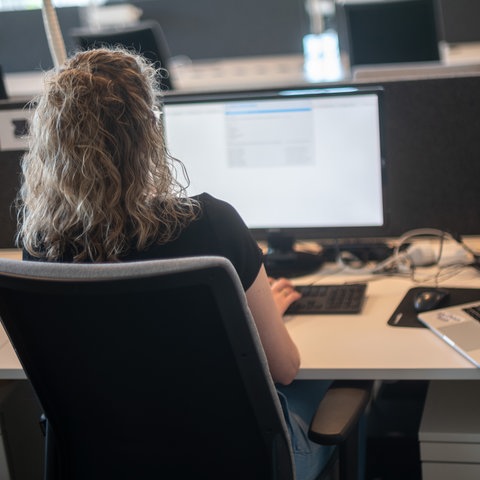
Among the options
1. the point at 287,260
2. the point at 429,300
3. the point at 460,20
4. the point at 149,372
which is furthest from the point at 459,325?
the point at 460,20

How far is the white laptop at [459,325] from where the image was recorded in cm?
121

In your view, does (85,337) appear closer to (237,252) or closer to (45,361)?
(45,361)

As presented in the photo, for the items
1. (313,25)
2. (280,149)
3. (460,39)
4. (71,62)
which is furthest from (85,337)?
(313,25)

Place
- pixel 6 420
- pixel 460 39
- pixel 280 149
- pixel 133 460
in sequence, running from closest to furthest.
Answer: pixel 133 460 → pixel 6 420 → pixel 280 149 → pixel 460 39

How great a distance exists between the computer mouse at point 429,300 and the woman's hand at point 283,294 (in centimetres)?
22

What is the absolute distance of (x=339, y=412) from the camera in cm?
110

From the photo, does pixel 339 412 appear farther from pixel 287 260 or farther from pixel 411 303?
pixel 287 260

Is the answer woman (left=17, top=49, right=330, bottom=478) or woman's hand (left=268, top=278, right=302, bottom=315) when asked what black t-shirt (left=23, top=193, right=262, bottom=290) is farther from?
woman's hand (left=268, top=278, right=302, bottom=315)

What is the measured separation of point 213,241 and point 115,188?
0.15m

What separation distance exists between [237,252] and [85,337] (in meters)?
0.23

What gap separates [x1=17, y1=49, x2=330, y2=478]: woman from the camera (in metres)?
1.04

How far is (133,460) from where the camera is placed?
1047 millimetres

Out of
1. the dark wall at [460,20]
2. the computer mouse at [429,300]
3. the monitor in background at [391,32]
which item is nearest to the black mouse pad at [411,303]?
the computer mouse at [429,300]

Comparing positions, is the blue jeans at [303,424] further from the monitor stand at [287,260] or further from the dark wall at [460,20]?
the dark wall at [460,20]
